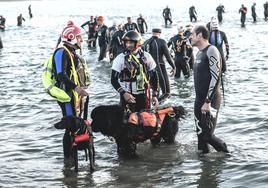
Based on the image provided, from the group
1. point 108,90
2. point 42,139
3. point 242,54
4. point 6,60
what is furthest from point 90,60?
point 42,139

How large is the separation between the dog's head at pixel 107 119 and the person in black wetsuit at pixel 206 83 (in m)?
1.07

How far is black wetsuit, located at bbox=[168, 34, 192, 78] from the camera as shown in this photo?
48.5ft

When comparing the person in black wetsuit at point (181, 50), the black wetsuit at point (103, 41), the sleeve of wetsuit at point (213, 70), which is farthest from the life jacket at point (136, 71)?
the black wetsuit at point (103, 41)

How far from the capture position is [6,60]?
877 inches

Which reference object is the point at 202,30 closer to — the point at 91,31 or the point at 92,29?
the point at 92,29

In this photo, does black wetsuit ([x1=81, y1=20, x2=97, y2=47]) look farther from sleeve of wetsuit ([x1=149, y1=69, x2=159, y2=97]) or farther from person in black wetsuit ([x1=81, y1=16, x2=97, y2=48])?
sleeve of wetsuit ([x1=149, y1=69, x2=159, y2=97])

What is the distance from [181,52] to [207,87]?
7772mm

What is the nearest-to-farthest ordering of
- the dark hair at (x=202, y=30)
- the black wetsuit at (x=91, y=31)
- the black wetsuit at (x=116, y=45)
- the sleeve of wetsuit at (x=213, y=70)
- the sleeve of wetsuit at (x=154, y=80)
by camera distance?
1. the sleeve of wetsuit at (x=213, y=70)
2. the dark hair at (x=202, y=30)
3. the sleeve of wetsuit at (x=154, y=80)
4. the black wetsuit at (x=116, y=45)
5. the black wetsuit at (x=91, y=31)

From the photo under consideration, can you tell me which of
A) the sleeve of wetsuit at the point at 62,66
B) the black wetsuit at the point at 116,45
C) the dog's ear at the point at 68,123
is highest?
the sleeve of wetsuit at the point at 62,66

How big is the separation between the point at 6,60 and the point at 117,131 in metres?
15.8

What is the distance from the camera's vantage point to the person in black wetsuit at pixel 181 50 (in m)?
14.8

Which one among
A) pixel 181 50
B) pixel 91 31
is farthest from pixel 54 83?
pixel 91 31

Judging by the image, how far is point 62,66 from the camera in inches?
271

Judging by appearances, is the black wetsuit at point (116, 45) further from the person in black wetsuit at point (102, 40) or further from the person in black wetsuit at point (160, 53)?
the person in black wetsuit at point (160, 53)
